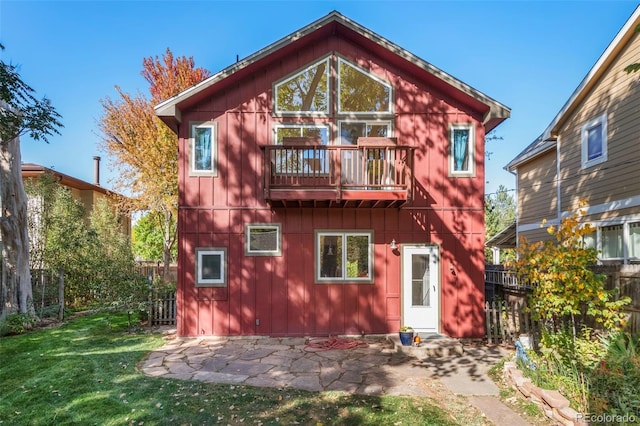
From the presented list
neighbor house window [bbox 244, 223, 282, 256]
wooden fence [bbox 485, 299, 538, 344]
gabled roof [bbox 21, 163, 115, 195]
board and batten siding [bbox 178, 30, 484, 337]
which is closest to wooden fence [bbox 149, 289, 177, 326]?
board and batten siding [bbox 178, 30, 484, 337]

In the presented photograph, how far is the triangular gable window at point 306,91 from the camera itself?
344 inches

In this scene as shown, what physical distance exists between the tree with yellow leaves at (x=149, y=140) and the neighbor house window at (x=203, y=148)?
390 inches

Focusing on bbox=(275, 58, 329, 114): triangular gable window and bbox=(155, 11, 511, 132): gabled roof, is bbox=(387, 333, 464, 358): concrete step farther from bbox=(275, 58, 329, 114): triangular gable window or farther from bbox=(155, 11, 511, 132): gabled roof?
bbox=(275, 58, 329, 114): triangular gable window

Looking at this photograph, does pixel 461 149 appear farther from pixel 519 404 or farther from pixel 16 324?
pixel 16 324

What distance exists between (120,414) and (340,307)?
5.10 metres

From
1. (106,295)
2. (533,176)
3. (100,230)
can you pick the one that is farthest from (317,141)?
(100,230)

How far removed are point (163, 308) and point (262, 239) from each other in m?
3.65

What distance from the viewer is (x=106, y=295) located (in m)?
9.23

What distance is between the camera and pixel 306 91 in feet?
28.9

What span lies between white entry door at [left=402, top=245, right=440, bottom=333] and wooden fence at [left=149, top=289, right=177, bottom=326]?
6.24 meters

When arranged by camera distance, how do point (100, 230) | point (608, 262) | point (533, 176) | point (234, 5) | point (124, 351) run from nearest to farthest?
point (124, 351) < point (608, 262) < point (234, 5) < point (533, 176) < point (100, 230)

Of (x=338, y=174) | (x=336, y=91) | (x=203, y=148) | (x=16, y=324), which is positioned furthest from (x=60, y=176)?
(x=338, y=174)

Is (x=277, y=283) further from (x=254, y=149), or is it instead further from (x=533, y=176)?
(x=533, y=176)

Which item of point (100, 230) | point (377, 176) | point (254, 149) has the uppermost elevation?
point (254, 149)
